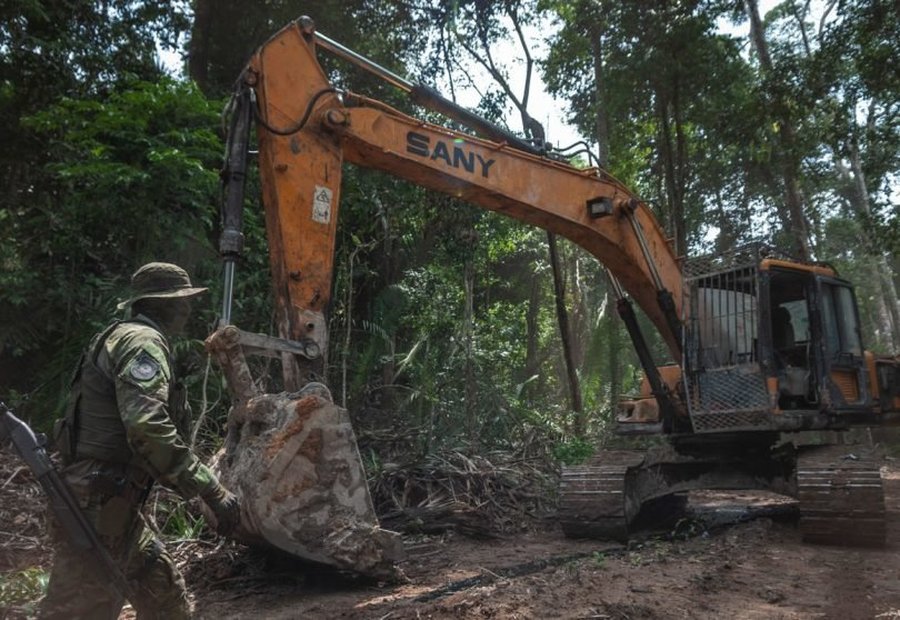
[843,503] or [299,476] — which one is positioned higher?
[299,476]

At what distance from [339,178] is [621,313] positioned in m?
3.64

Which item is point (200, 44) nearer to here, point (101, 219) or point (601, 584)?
point (101, 219)

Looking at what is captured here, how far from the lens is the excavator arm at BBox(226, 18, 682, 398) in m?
4.66

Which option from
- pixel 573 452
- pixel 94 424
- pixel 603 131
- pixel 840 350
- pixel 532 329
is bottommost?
pixel 573 452

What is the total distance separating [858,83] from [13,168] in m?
13.7

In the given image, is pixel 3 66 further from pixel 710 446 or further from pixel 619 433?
pixel 710 446

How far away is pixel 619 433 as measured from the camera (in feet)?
23.8

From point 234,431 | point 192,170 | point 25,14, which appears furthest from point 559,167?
point 25,14

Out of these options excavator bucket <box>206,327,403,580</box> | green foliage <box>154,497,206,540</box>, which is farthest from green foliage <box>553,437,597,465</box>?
excavator bucket <box>206,327,403,580</box>

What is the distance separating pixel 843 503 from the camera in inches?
233

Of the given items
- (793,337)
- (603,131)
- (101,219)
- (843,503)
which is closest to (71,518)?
(843,503)

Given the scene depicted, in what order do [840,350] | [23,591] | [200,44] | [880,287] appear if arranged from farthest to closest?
1. [880,287]
2. [200,44]
3. [840,350]
4. [23,591]

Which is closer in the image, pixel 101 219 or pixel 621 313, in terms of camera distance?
pixel 621 313

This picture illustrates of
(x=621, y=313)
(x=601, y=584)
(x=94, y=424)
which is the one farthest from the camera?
(x=621, y=313)
